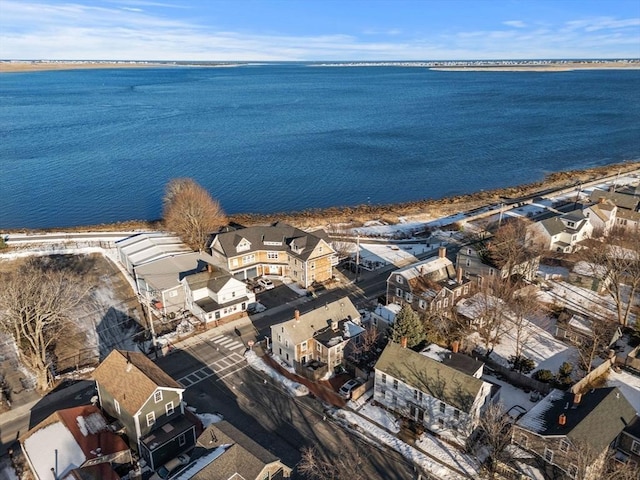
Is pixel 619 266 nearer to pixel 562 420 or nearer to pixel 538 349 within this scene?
pixel 538 349

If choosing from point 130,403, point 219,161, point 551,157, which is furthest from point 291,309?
point 551,157

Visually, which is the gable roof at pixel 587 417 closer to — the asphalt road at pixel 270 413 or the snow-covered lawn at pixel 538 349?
the snow-covered lawn at pixel 538 349

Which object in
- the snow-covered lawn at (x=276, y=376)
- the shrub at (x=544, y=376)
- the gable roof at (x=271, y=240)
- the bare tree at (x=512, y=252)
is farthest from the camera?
→ the gable roof at (x=271, y=240)

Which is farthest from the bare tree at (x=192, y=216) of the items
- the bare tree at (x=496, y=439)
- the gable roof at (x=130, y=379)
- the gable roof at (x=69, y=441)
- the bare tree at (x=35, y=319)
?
the bare tree at (x=496, y=439)

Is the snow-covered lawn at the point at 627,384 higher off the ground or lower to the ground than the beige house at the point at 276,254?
lower

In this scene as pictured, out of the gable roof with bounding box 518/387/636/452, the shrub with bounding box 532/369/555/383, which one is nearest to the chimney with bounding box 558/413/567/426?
the gable roof with bounding box 518/387/636/452

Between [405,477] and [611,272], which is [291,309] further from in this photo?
[611,272]

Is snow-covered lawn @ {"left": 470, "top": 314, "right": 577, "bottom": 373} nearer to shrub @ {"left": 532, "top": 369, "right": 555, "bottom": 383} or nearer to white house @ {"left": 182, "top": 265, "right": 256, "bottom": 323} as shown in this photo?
shrub @ {"left": 532, "top": 369, "right": 555, "bottom": 383}
